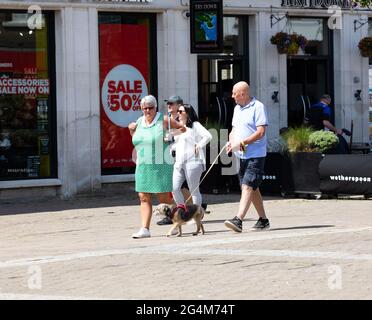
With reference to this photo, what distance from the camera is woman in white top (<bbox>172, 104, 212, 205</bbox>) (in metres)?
13.9

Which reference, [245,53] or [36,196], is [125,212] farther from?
[245,53]

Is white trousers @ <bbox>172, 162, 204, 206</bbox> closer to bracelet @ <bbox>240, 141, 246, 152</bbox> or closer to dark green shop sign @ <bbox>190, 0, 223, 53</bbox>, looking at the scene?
bracelet @ <bbox>240, 141, 246, 152</bbox>

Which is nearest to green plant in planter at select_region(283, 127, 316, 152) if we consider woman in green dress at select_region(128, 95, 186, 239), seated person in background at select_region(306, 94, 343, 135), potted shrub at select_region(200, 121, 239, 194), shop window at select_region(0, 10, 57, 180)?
potted shrub at select_region(200, 121, 239, 194)

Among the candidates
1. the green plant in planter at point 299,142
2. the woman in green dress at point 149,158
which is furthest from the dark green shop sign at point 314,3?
the woman in green dress at point 149,158

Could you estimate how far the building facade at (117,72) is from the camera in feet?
64.3

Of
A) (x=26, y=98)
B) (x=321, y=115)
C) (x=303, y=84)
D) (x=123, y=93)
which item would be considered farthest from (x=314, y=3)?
(x=26, y=98)

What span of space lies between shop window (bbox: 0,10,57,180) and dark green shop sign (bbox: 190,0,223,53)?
296 cm

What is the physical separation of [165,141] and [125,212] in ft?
14.1

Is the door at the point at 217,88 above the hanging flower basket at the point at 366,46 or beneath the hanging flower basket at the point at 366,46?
beneath

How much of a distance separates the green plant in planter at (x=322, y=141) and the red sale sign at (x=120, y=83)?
3.97 metres

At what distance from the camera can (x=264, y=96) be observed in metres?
22.1

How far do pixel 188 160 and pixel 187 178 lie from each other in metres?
0.25

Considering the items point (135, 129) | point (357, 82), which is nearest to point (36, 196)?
point (135, 129)

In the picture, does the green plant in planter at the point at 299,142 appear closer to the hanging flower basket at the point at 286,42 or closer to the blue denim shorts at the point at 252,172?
the hanging flower basket at the point at 286,42
